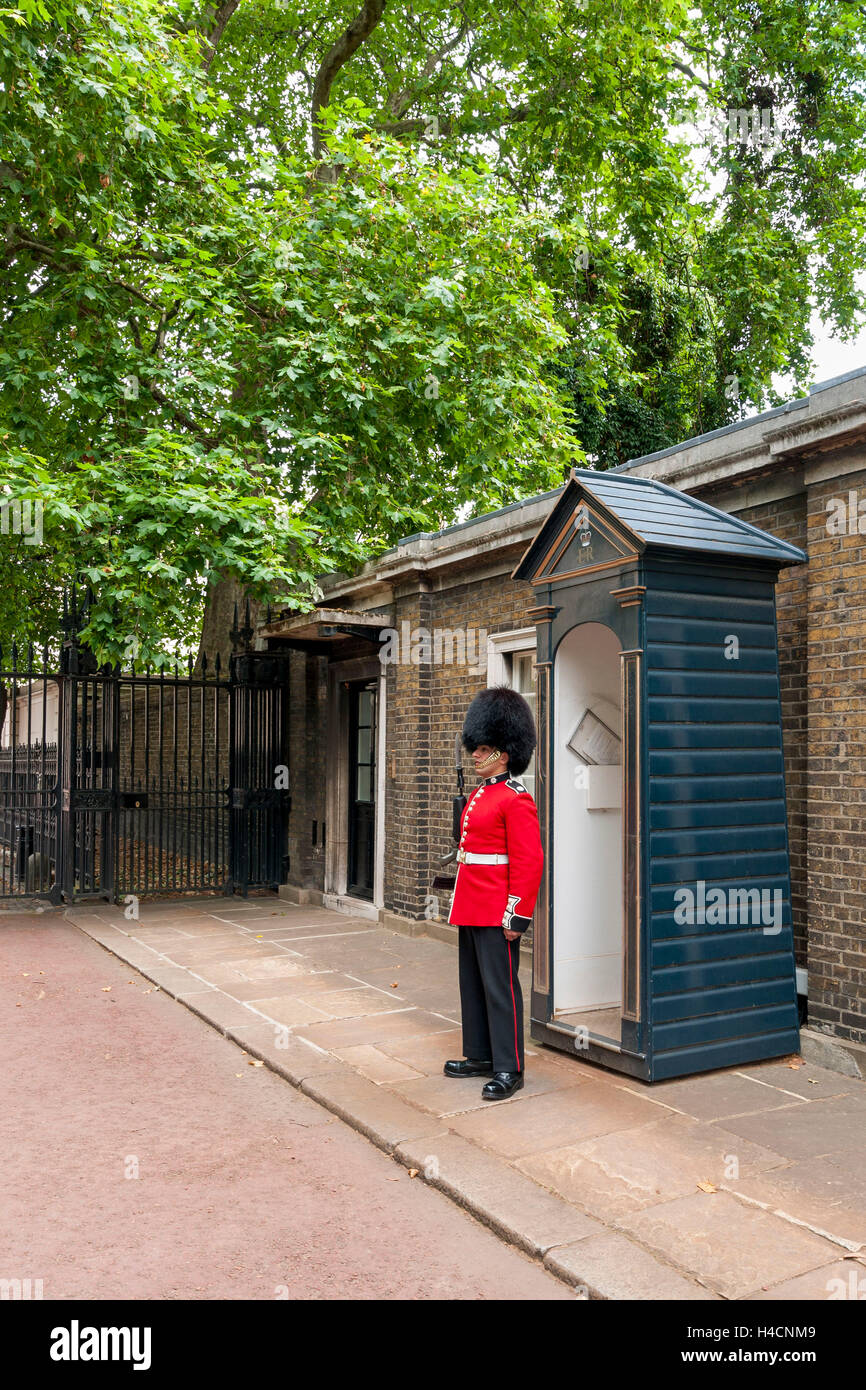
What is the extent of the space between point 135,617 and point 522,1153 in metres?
7.24

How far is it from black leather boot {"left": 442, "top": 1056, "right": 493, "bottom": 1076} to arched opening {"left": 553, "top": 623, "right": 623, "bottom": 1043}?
0.71m

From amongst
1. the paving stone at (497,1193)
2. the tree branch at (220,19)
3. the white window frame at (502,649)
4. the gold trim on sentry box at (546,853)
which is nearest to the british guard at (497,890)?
the gold trim on sentry box at (546,853)

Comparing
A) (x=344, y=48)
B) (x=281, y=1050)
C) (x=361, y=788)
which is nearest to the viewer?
(x=281, y=1050)

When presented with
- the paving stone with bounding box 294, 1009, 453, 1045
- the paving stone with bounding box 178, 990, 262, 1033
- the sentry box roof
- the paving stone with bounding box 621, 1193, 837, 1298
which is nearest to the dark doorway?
the paving stone with bounding box 178, 990, 262, 1033

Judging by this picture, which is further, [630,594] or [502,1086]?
[630,594]

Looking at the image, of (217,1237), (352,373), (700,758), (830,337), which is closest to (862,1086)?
(700,758)

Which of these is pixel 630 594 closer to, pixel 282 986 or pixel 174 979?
pixel 282 986

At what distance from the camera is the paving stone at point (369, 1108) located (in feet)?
15.2

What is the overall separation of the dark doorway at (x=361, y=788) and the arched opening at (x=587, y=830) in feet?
16.5

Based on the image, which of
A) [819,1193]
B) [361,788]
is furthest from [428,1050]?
[361,788]

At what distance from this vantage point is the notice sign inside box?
6.20 meters

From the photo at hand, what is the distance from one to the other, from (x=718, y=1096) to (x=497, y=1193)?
5.07ft

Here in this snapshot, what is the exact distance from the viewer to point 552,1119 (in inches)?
187

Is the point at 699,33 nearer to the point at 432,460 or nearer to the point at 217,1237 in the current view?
the point at 432,460
